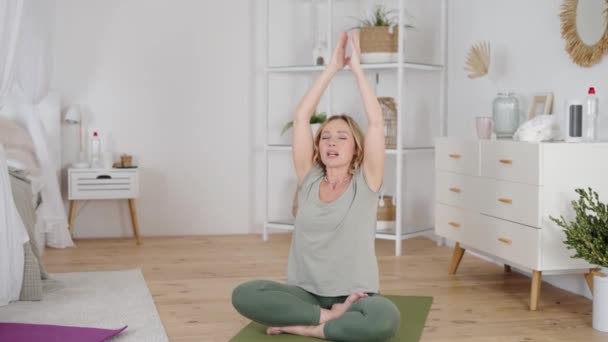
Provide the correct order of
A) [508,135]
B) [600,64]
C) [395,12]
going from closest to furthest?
[600,64] → [508,135] → [395,12]

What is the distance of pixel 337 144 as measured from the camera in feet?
9.70

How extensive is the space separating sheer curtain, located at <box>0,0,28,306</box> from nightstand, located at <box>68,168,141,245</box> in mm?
1584

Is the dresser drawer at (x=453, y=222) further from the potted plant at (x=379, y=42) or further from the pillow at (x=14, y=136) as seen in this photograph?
the pillow at (x=14, y=136)

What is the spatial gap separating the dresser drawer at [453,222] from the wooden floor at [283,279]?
0.22m

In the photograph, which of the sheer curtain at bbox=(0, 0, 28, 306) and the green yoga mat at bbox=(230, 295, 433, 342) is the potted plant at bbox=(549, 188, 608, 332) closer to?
the green yoga mat at bbox=(230, 295, 433, 342)

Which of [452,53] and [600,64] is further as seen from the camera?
[452,53]

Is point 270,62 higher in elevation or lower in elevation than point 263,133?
higher

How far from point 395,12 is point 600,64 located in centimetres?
217

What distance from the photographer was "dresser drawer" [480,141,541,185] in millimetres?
3287

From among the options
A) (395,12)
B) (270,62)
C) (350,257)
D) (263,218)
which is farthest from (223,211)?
(350,257)

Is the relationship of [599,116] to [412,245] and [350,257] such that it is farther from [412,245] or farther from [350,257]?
[412,245]

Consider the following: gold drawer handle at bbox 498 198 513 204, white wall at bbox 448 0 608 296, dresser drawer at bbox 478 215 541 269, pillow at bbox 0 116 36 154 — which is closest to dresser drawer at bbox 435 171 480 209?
dresser drawer at bbox 478 215 541 269

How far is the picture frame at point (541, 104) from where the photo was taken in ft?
12.6

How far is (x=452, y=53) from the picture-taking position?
201 inches
